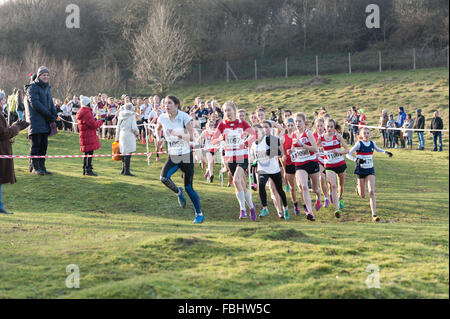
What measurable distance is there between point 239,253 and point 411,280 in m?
2.34

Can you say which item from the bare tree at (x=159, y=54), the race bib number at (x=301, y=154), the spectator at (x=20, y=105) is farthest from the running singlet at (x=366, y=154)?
the bare tree at (x=159, y=54)

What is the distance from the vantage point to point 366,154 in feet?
39.7

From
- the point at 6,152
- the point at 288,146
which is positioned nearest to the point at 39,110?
the point at 6,152

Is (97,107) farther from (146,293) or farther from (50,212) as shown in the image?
(146,293)

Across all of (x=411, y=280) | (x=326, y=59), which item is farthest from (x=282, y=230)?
(x=326, y=59)

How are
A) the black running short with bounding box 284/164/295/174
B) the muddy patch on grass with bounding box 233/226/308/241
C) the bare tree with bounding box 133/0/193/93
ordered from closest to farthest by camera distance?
the muddy patch on grass with bounding box 233/226/308/241 → the black running short with bounding box 284/164/295/174 → the bare tree with bounding box 133/0/193/93

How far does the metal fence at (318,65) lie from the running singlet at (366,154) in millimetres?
39076

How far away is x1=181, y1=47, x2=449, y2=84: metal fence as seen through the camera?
160 ft

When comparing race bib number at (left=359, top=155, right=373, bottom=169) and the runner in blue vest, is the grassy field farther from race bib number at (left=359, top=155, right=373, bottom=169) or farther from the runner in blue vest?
race bib number at (left=359, top=155, right=373, bottom=169)

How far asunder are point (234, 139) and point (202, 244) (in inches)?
143

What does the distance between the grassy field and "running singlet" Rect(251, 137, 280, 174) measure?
1.06 m

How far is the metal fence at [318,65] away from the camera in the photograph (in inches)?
1925

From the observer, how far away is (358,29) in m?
56.7

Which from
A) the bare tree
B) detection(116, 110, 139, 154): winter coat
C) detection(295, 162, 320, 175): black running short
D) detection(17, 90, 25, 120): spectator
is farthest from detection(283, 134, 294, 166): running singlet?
the bare tree
